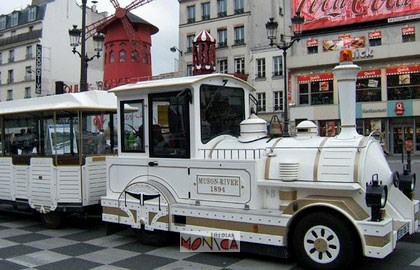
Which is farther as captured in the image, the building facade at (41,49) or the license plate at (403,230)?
the building facade at (41,49)

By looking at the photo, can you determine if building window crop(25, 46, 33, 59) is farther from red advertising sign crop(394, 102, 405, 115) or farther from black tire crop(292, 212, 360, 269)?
black tire crop(292, 212, 360, 269)

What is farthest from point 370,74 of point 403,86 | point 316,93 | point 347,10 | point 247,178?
point 247,178

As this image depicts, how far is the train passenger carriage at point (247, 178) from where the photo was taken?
5598mm

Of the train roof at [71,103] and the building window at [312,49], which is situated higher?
the building window at [312,49]

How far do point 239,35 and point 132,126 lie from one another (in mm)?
36018

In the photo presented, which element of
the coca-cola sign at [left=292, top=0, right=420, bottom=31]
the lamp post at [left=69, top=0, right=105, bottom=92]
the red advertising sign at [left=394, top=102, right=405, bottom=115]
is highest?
the coca-cola sign at [left=292, top=0, right=420, bottom=31]

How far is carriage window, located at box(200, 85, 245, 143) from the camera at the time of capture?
278 inches

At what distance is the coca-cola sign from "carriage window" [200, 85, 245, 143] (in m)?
29.5

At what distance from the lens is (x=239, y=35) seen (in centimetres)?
4234

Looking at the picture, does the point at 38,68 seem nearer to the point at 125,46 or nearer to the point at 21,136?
the point at 125,46

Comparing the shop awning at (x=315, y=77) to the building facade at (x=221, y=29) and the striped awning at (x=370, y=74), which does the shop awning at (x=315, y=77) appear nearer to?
the striped awning at (x=370, y=74)

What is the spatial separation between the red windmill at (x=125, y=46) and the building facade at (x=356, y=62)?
8.60 meters

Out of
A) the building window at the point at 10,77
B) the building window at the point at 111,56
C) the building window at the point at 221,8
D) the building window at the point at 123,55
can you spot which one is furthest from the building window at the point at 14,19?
the building window at the point at 221,8

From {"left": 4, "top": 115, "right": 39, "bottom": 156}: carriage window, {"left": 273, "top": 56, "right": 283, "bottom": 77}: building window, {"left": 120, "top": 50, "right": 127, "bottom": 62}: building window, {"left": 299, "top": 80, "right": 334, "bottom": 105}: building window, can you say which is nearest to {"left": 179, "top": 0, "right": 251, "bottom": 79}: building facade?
{"left": 273, "top": 56, "right": 283, "bottom": 77}: building window
